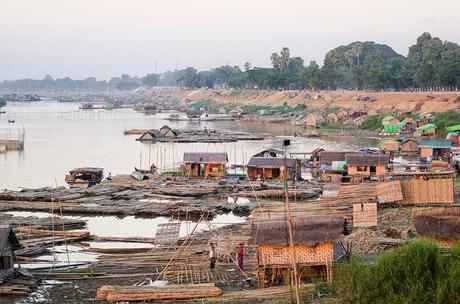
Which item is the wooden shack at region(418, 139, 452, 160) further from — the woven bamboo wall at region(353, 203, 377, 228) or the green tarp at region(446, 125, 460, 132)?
the woven bamboo wall at region(353, 203, 377, 228)

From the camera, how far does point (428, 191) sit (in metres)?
22.3

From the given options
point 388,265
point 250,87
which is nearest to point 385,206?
point 388,265

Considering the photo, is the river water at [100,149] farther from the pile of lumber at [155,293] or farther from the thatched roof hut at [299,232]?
the thatched roof hut at [299,232]

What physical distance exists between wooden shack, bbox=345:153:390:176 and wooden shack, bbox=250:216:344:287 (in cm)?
1600

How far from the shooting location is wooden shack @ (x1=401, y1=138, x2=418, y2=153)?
41500 mm

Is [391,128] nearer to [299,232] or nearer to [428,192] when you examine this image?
[428,192]

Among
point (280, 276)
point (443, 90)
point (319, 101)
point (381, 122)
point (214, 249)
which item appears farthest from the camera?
point (319, 101)

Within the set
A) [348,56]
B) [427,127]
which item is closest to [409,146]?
[427,127]

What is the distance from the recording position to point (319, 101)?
3236 inches

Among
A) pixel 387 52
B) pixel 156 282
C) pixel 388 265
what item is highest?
pixel 387 52

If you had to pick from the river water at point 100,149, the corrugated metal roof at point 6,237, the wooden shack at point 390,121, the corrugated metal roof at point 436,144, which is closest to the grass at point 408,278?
the corrugated metal roof at point 6,237

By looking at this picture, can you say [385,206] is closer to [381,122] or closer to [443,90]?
[381,122]

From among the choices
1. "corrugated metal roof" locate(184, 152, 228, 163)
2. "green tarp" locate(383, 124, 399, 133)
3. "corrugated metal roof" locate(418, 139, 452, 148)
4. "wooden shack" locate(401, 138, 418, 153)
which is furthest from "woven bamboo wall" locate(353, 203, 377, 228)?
"green tarp" locate(383, 124, 399, 133)

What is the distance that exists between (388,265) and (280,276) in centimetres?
349
